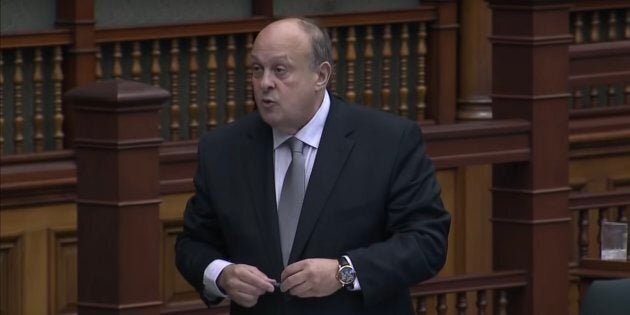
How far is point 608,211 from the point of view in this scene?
721 cm

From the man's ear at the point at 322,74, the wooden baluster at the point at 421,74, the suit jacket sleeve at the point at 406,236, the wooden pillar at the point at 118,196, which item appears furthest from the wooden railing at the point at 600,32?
the man's ear at the point at 322,74

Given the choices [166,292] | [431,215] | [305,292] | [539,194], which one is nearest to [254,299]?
[305,292]

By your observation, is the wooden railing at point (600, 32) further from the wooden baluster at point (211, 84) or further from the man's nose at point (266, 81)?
the man's nose at point (266, 81)

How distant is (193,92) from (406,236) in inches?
160

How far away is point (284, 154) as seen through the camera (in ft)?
14.3

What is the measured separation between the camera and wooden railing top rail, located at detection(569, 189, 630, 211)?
21.5 ft

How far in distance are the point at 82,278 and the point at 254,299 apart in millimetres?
1033

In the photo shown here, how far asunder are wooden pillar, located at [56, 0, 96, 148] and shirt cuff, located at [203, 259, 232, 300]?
356cm

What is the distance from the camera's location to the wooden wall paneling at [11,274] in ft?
24.9

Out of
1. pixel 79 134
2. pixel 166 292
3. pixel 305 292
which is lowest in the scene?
pixel 166 292

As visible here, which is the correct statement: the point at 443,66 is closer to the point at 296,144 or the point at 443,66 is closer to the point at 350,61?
the point at 350,61

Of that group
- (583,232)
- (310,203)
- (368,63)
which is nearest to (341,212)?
(310,203)

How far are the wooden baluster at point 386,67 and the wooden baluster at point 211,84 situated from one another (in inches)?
38.2

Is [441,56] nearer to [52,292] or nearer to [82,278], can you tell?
[52,292]
